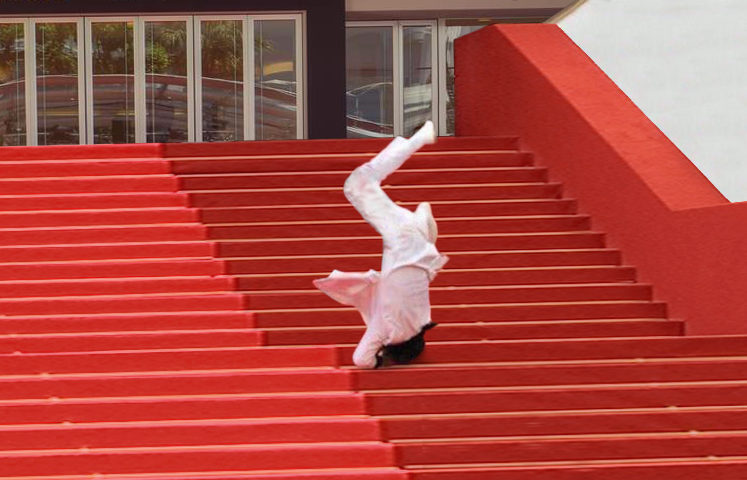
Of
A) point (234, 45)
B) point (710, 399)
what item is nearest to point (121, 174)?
point (710, 399)

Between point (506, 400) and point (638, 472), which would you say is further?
point (506, 400)

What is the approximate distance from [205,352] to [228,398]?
609mm

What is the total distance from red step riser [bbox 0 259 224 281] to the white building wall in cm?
362

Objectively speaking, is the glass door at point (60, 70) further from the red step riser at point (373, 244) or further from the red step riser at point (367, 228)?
the red step riser at point (373, 244)

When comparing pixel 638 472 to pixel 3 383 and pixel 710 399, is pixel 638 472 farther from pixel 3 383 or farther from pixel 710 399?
pixel 3 383

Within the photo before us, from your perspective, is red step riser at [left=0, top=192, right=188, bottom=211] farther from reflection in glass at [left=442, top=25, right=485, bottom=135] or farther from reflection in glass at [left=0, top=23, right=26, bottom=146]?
reflection in glass at [left=442, top=25, right=485, bottom=135]

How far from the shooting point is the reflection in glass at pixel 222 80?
19000 mm

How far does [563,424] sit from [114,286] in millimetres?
3320

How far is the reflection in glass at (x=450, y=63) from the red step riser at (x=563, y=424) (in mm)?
12340

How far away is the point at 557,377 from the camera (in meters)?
8.37

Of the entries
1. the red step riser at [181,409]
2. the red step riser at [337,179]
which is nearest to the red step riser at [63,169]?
the red step riser at [337,179]

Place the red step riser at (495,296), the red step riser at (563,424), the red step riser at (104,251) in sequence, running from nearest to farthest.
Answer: the red step riser at (563,424)
the red step riser at (495,296)
the red step riser at (104,251)

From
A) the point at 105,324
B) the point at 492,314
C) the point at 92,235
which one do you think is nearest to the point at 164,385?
the point at 105,324

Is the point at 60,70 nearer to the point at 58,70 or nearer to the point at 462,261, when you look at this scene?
the point at 58,70
